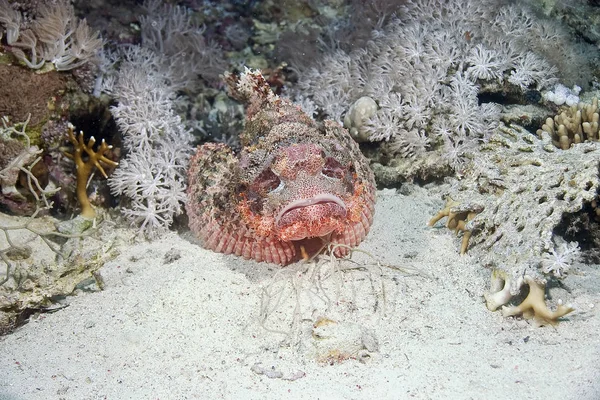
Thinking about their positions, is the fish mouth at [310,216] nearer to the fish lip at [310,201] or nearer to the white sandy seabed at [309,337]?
the fish lip at [310,201]

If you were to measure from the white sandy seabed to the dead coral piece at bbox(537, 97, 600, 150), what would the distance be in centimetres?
140

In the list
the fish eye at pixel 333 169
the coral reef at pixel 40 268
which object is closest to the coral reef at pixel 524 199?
the fish eye at pixel 333 169

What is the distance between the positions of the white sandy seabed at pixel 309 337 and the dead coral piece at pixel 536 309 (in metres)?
0.06

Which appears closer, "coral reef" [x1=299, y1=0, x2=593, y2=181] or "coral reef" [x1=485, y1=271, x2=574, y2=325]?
"coral reef" [x1=485, y1=271, x2=574, y2=325]

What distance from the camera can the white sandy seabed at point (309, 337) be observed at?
9.27 ft

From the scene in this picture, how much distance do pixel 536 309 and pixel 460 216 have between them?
135cm

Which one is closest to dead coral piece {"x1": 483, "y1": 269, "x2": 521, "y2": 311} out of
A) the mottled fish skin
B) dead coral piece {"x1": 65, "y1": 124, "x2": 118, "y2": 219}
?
the mottled fish skin

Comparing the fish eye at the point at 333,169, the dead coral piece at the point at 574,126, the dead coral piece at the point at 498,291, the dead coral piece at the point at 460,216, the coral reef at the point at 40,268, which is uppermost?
the dead coral piece at the point at 574,126

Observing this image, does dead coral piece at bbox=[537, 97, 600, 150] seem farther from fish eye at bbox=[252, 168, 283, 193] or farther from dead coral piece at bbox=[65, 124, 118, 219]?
dead coral piece at bbox=[65, 124, 118, 219]

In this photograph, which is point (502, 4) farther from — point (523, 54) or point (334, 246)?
point (334, 246)

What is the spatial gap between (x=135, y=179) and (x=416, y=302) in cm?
321

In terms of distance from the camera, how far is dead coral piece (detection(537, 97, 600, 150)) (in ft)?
14.2

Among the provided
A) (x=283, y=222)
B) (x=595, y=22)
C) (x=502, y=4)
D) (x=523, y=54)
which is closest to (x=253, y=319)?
(x=283, y=222)

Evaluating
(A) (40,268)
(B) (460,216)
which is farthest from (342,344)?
(A) (40,268)
